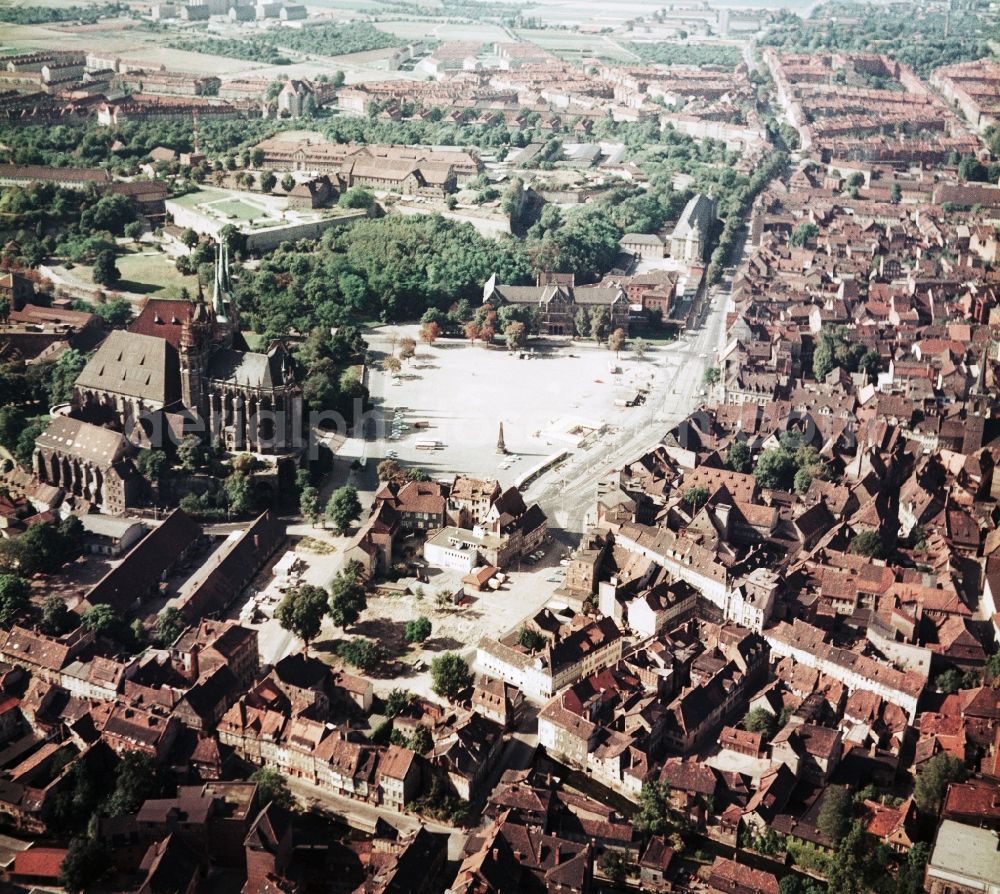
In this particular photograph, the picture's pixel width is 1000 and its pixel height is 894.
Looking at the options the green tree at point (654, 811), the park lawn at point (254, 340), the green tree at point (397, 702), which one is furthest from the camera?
the park lawn at point (254, 340)

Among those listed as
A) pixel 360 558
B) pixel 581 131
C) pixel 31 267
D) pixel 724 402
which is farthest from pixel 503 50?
pixel 360 558

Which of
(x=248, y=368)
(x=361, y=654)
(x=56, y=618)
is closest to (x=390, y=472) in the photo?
(x=248, y=368)

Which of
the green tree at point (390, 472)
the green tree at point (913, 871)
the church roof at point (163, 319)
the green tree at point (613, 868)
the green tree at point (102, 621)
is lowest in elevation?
the green tree at point (613, 868)

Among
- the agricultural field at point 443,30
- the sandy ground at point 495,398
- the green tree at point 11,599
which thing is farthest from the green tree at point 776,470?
the agricultural field at point 443,30

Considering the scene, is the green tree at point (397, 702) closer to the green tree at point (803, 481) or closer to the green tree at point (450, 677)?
the green tree at point (450, 677)

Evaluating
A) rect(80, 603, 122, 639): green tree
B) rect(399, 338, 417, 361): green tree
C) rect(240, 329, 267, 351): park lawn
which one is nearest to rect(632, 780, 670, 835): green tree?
rect(80, 603, 122, 639): green tree

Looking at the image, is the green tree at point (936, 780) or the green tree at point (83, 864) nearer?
the green tree at point (83, 864)

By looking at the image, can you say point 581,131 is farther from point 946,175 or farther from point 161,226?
point 161,226

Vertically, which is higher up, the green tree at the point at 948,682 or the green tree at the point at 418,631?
the green tree at the point at 948,682
